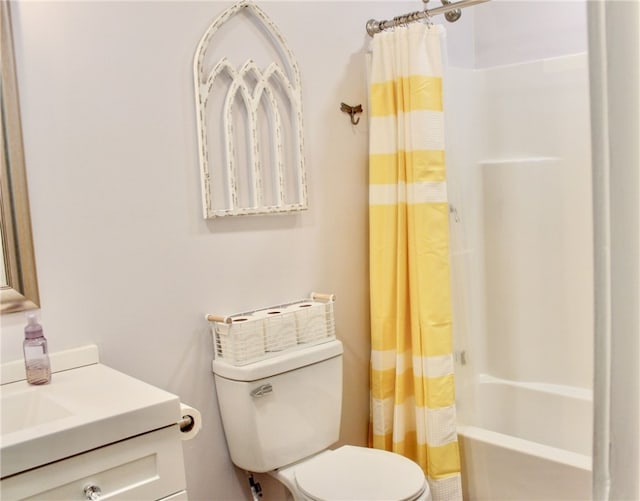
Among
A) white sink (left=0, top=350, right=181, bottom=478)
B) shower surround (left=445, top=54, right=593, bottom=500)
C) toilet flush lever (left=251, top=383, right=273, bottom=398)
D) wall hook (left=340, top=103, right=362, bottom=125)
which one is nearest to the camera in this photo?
white sink (left=0, top=350, right=181, bottom=478)

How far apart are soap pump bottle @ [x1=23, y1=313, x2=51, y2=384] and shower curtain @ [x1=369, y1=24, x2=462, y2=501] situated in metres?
1.19

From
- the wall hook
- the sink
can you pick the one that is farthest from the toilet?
the wall hook

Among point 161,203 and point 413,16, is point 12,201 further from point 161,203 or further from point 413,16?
point 413,16

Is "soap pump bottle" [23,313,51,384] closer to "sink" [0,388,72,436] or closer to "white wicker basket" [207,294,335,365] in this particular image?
"sink" [0,388,72,436]

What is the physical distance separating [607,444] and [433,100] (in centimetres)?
192

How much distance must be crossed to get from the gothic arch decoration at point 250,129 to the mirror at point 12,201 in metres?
0.51

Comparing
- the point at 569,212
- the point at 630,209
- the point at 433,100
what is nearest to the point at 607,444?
the point at 630,209

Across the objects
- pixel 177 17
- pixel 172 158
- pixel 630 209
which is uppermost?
pixel 177 17

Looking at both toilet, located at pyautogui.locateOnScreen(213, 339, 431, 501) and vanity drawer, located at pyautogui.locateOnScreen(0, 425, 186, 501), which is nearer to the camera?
vanity drawer, located at pyautogui.locateOnScreen(0, 425, 186, 501)

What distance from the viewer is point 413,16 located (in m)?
2.21

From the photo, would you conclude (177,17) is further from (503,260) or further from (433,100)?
(503,260)

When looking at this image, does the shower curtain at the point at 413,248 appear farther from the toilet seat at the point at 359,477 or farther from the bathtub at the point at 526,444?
the toilet seat at the point at 359,477

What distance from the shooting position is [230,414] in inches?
74.9

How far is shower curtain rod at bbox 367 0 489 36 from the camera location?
2092 millimetres
